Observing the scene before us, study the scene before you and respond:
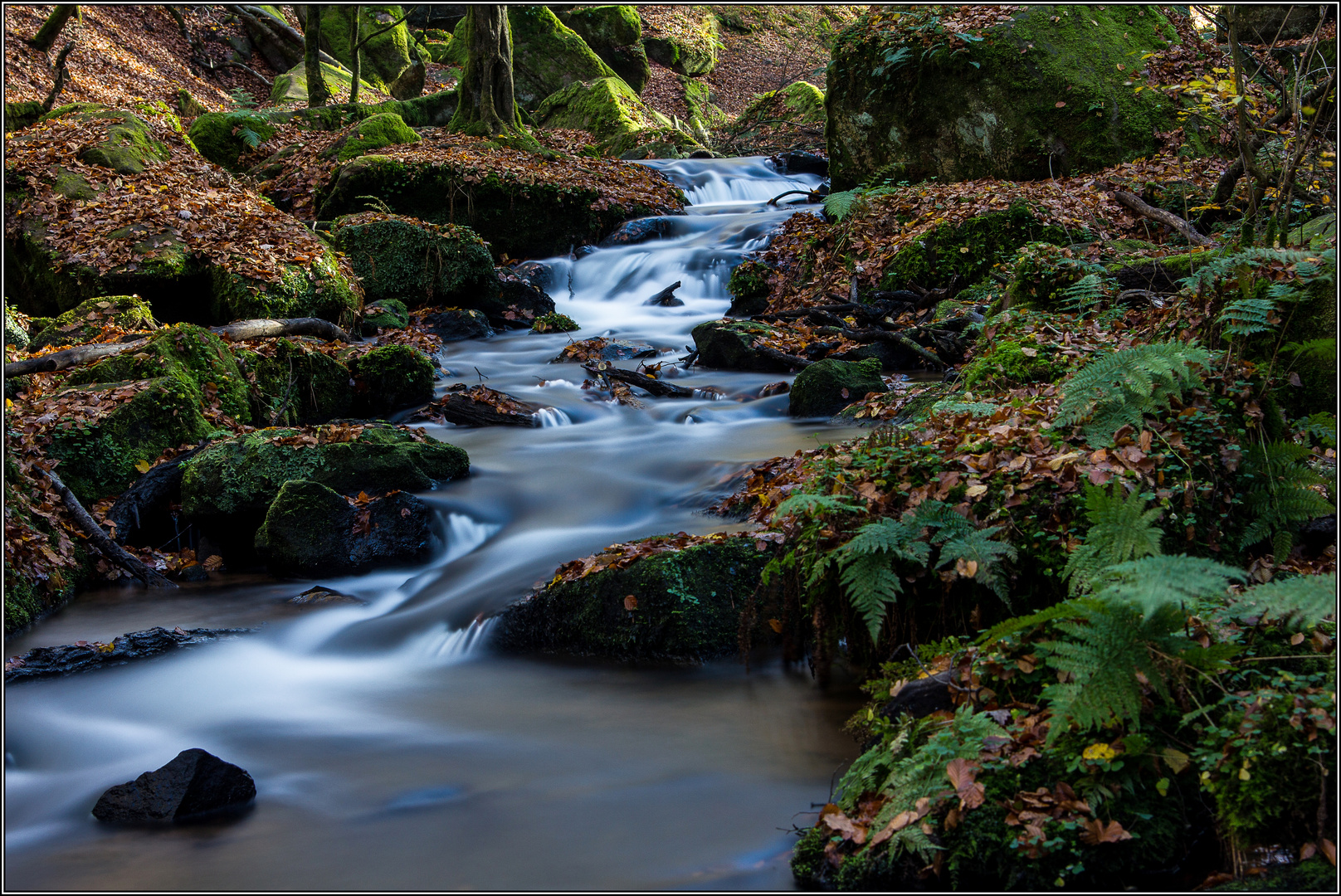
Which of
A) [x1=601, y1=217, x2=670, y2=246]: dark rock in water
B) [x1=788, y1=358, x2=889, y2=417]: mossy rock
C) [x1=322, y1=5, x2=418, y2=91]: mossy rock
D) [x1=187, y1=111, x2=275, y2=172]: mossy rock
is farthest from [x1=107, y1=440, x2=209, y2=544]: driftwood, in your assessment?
[x1=322, y1=5, x2=418, y2=91]: mossy rock

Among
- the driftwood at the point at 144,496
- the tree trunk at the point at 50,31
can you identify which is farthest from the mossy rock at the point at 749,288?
the tree trunk at the point at 50,31

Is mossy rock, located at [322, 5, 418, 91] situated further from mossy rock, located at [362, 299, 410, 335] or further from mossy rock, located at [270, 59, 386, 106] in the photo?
mossy rock, located at [362, 299, 410, 335]

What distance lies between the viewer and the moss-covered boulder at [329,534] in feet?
21.3

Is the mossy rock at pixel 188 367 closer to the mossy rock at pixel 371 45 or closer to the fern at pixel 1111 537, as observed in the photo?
the fern at pixel 1111 537

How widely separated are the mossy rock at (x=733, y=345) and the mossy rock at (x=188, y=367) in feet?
16.3

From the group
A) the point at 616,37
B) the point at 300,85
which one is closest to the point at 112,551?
the point at 300,85

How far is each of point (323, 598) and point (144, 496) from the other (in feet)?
6.60

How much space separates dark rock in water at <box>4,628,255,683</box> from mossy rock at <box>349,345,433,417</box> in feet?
13.7

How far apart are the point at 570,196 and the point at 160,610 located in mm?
11102

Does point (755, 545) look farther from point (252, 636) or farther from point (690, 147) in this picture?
Result: point (690, 147)

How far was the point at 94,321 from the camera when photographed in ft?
30.6

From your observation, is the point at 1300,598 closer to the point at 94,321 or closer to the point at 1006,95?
the point at 94,321

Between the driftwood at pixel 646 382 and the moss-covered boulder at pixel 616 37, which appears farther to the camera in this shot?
the moss-covered boulder at pixel 616 37

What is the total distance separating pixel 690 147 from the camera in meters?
22.0
